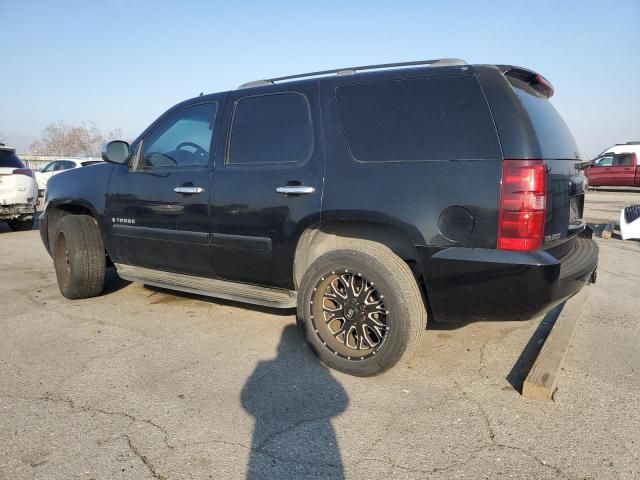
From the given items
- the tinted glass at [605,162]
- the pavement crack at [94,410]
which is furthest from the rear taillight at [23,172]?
the tinted glass at [605,162]

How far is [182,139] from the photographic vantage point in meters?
4.05

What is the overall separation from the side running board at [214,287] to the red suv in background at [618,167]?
22032 millimetres

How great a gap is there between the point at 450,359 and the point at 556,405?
0.78m

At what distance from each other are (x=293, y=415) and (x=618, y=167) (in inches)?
953

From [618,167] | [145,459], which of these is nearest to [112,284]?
[145,459]

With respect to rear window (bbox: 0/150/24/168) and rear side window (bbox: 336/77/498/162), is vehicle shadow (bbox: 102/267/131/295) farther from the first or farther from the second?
rear window (bbox: 0/150/24/168)

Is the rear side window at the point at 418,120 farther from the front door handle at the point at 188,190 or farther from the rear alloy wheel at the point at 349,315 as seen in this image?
the front door handle at the point at 188,190

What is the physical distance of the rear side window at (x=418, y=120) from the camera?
264cm

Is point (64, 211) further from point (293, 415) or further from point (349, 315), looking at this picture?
point (293, 415)

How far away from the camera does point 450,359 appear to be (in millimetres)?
3283

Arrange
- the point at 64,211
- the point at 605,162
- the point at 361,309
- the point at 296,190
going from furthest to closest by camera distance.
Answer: the point at 605,162 < the point at 64,211 < the point at 296,190 < the point at 361,309

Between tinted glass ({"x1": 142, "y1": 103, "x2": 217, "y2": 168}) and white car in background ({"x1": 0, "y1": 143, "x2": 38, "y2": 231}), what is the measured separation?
6.62 meters

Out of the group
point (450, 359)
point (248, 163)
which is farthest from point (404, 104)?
point (450, 359)

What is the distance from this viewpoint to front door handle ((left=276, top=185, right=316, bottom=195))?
3099mm
